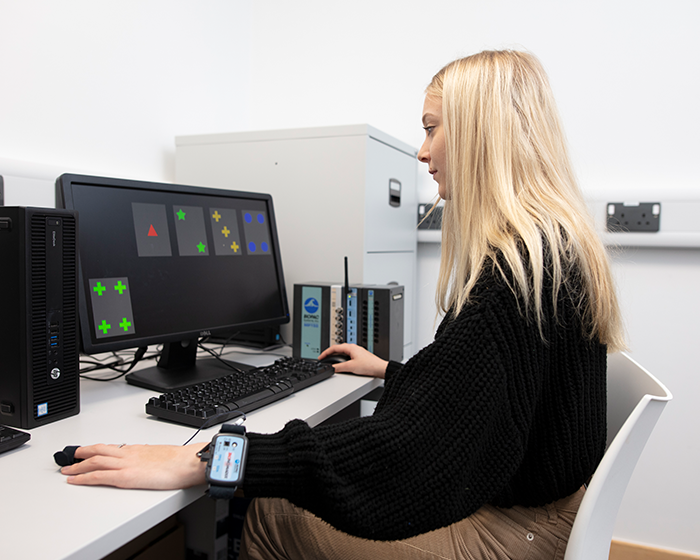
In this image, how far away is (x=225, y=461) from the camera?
0.66 m

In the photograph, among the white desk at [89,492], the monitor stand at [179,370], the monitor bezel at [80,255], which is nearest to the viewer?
the white desk at [89,492]

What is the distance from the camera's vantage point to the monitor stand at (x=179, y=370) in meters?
1.06

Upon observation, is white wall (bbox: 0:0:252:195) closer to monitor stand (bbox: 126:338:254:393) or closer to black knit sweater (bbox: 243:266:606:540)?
monitor stand (bbox: 126:338:254:393)

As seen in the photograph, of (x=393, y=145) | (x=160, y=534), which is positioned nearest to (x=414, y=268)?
(x=393, y=145)

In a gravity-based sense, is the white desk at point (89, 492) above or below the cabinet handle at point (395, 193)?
below

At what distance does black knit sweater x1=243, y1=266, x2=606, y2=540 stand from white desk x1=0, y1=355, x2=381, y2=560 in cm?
13

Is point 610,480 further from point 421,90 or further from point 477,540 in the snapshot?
point 421,90

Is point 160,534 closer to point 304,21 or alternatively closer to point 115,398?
point 115,398

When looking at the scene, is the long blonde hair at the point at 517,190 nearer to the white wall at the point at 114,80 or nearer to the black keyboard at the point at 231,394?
the black keyboard at the point at 231,394

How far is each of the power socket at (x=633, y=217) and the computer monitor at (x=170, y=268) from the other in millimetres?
1086

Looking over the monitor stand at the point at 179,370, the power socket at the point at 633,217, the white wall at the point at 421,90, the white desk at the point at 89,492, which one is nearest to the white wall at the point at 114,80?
the white wall at the point at 421,90

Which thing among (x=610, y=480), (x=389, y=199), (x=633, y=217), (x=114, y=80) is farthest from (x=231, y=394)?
(x=633, y=217)

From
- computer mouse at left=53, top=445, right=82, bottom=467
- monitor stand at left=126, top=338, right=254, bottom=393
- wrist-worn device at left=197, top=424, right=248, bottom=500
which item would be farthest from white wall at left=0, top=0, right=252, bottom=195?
wrist-worn device at left=197, top=424, right=248, bottom=500

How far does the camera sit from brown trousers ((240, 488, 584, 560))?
79cm
